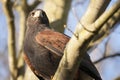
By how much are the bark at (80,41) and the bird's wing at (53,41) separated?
109 cm

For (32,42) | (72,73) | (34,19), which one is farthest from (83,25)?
(34,19)

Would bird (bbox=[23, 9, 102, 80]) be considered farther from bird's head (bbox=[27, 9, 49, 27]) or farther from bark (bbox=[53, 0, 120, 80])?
bark (bbox=[53, 0, 120, 80])

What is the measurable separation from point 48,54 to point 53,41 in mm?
178

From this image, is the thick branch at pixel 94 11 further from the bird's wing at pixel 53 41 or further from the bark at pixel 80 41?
the bird's wing at pixel 53 41

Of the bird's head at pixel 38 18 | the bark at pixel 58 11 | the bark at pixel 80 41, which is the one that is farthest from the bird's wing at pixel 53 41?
the bark at pixel 58 11

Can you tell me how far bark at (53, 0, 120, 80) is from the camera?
13.0ft

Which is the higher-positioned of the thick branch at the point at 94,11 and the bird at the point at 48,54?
the thick branch at the point at 94,11

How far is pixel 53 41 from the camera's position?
562cm

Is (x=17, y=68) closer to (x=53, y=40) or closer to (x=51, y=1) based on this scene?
(x=51, y=1)

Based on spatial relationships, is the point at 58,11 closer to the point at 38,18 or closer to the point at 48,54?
the point at 38,18

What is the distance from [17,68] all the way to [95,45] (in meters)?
1.26

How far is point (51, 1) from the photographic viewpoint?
739cm

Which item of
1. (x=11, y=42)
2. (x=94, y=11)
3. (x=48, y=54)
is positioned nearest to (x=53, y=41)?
(x=48, y=54)

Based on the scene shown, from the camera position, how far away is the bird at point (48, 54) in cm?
540
